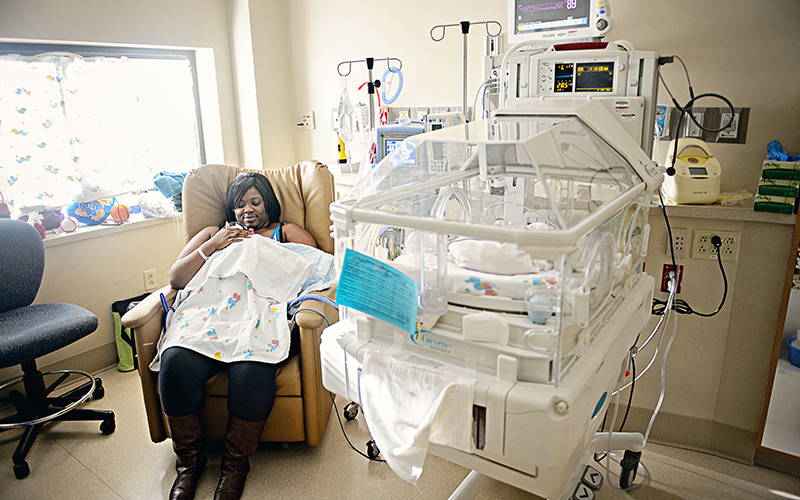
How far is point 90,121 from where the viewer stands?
124 inches

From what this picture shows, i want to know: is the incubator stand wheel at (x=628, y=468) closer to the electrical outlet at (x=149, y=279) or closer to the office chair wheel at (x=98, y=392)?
the office chair wheel at (x=98, y=392)

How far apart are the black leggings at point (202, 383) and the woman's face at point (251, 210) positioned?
728mm

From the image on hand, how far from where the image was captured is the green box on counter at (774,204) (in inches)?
76.9

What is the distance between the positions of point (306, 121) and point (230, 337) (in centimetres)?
196

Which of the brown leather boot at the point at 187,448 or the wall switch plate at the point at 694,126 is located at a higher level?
the wall switch plate at the point at 694,126

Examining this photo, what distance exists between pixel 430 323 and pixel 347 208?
12.6 inches

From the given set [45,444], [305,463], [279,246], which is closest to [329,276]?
[279,246]

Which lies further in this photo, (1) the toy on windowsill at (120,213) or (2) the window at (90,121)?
(1) the toy on windowsill at (120,213)

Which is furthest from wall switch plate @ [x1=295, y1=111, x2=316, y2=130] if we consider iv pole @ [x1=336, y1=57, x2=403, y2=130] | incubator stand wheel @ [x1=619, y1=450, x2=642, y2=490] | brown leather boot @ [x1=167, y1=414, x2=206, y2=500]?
incubator stand wheel @ [x1=619, y1=450, x2=642, y2=490]

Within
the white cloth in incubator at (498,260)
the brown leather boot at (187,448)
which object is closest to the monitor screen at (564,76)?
the white cloth in incubator at (498,260)

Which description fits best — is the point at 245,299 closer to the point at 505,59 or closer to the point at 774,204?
the point at 505,59

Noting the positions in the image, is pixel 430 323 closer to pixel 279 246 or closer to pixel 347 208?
pixel 347 208

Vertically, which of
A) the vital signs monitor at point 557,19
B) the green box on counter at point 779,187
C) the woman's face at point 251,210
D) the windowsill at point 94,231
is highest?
the vital signs monitor at point 557,19

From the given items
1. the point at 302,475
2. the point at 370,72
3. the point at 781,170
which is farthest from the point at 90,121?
the point at 781,170
